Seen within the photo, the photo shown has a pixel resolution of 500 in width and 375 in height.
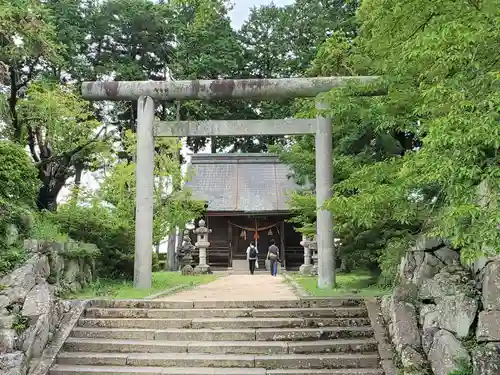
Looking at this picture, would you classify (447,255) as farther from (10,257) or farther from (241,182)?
(241,182)

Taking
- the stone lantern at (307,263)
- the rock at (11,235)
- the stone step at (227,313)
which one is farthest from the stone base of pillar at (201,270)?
the stone step at (227,313)

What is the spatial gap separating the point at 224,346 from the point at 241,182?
19790 millimetres

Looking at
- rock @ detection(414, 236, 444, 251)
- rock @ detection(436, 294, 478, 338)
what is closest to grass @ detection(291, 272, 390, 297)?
rock @ detection(414, 236, 444, 251)

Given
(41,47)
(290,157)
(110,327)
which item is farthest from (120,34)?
(110,327)

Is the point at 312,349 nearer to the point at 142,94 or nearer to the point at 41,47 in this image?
the point at 142,94

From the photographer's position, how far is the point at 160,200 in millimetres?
19031

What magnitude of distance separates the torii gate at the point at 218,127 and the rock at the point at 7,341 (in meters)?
4.09

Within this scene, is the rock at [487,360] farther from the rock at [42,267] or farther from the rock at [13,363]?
the rock at [42,267]

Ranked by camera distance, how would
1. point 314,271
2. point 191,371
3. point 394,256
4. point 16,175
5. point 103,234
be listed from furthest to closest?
1. point 314,271
2. point 103,234
3. point 16,175
4. point 394,256
5. point 191,371

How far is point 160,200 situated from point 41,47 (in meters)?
7.61

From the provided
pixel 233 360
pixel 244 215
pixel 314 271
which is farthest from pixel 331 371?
pixel 244 215

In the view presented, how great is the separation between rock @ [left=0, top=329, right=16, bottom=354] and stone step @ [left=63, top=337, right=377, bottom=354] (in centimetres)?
91

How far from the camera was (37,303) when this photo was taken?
6.91 metres

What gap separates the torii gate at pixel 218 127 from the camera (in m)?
10.2
